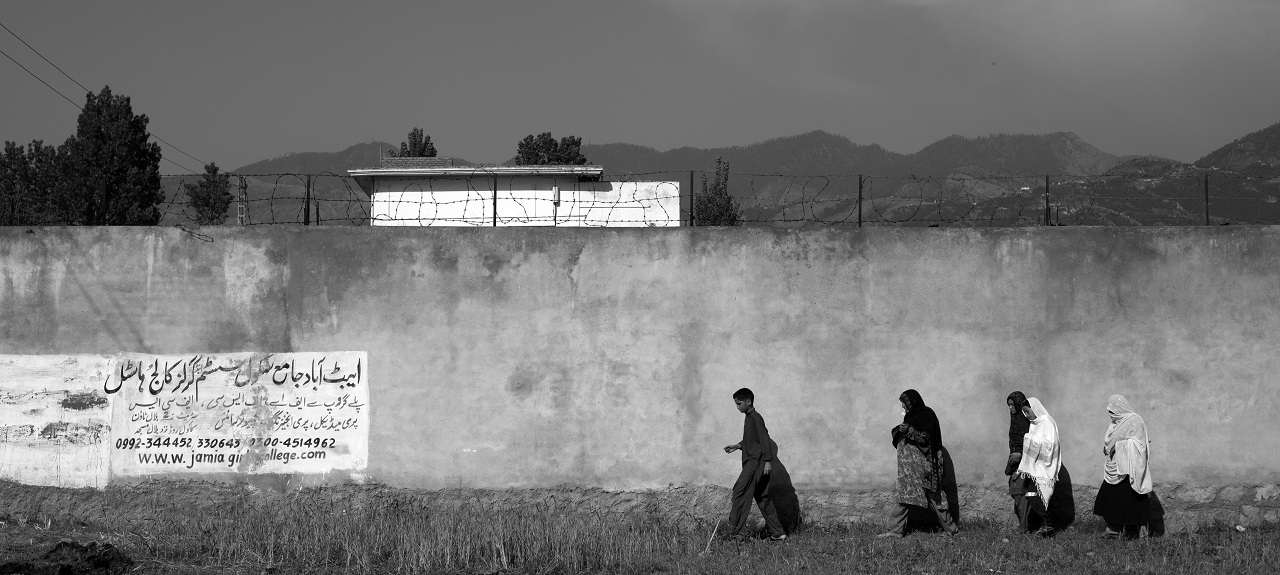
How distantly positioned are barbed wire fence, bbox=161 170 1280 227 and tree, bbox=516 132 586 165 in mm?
7819

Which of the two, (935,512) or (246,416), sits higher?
(246,416)

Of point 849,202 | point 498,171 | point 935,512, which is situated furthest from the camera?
point 498,171

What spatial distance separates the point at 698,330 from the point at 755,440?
1.34 m

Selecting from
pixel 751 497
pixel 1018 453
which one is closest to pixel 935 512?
pixel 1018 453

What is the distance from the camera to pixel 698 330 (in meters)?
9.22

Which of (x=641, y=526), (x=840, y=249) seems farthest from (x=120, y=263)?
(x=840, y=249)

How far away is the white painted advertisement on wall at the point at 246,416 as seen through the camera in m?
9.21

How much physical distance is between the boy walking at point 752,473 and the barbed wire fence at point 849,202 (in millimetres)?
1912

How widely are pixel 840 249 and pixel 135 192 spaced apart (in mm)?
22483

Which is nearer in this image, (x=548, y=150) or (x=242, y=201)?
(x=242, y=201)

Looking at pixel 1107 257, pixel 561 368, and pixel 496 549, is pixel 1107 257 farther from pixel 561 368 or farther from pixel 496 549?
pixel 496 549

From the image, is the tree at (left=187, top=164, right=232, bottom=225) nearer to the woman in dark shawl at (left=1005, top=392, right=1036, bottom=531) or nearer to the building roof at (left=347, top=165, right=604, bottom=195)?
the building roof at (left=347, top=165, right=604, bottom=195)

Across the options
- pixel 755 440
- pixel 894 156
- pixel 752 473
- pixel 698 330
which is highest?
pixel 894 156

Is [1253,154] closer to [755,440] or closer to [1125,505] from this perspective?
[1125,505]
